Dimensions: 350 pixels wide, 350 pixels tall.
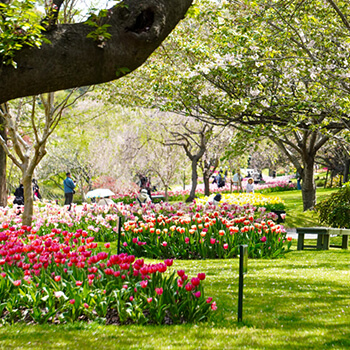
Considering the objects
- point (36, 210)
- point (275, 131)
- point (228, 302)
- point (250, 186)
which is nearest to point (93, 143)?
point (250, 186)

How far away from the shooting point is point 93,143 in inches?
1242

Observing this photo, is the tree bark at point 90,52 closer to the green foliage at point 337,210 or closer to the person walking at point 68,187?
the green foliage at point 337,210

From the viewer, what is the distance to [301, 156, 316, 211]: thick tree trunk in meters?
19.3

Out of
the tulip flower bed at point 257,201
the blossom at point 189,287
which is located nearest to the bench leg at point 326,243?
the tulip flower bed at point 257,201

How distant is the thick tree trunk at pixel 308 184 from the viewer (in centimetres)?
1931

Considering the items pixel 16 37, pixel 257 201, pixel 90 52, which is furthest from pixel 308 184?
pixel 16 37

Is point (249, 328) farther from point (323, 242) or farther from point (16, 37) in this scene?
point (323, 242)

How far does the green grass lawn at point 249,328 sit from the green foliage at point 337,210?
7.64 m

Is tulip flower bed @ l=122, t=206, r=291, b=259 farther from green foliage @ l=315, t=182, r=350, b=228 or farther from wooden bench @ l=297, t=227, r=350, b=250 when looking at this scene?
green foliage @ l=315, t=182, r=350, b=228

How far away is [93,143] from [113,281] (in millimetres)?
26680

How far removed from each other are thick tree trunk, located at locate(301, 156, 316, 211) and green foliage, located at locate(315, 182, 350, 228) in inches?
124

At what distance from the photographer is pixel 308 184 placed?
19.7m

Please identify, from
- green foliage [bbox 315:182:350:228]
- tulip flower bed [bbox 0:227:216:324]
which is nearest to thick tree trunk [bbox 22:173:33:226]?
tulip flower bed [bbox 0:227:216:324]

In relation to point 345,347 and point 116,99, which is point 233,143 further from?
point 345,347
